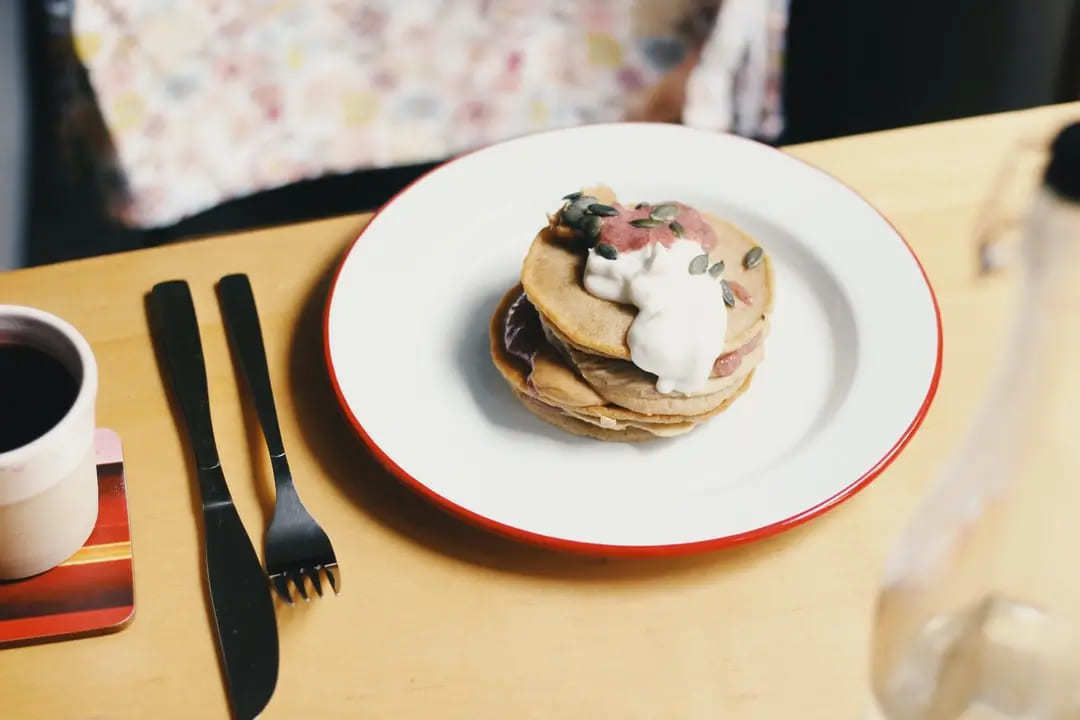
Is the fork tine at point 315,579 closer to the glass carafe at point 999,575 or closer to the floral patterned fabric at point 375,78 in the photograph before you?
the glass carafe at point 999,575

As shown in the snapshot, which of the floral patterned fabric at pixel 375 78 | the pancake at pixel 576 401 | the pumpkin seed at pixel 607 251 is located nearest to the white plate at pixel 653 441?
the pancake at pixel 576 401

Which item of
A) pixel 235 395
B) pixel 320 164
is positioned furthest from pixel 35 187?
pixel 235 395

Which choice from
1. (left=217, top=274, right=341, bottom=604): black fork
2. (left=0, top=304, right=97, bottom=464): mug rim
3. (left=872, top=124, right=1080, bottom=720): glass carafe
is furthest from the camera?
(left=217, top=274, right=341, bottom=604): black fork

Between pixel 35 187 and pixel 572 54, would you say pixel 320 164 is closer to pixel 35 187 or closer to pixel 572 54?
pixel 572 54

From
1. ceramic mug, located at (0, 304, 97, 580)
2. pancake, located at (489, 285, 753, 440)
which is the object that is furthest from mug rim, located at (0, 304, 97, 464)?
pancake, located at (489, 285, 753, 440)

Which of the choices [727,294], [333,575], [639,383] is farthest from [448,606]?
[727,294]

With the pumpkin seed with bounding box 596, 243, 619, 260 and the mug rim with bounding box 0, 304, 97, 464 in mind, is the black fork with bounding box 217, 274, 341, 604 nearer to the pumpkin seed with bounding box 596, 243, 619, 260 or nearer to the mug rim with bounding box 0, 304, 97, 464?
the mug rim with bounding box 0, 304, 97, 464

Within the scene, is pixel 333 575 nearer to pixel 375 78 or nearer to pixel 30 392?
pixel 30 392
